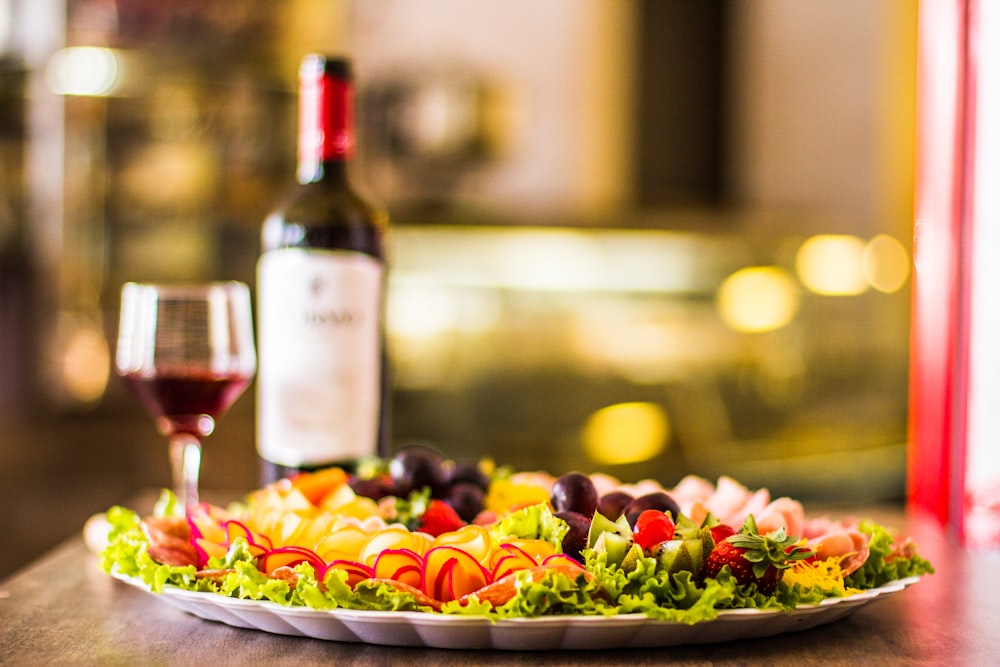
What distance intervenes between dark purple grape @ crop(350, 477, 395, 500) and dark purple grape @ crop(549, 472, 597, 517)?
0.16 meters

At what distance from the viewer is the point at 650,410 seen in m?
2.89

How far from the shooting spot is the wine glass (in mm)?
990

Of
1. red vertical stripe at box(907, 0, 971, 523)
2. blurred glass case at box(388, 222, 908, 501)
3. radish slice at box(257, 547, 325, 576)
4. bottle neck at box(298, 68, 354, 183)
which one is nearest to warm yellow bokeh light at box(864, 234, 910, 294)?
blurred glass case at box(388, 222, 908, 501)

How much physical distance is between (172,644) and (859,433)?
2.73 m

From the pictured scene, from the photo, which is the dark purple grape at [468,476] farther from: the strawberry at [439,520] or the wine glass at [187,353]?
the wine glass at [187,353]

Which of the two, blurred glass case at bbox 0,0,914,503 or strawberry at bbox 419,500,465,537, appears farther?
blurred glass case at bbox 0,0,914,503

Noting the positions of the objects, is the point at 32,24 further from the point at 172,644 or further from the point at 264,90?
the point at 172,644

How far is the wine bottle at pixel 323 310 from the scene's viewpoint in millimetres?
1010

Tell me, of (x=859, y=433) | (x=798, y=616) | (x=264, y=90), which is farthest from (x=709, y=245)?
(x=798, y=616)

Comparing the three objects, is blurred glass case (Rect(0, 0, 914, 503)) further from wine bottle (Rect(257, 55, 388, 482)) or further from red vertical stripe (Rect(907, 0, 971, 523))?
wine bottle (Rect(257, 55, 388, 482))

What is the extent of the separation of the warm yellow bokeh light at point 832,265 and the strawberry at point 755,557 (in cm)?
246

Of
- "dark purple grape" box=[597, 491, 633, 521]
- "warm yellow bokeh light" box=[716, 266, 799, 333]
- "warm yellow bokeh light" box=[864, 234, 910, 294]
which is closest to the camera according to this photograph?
"dark purple grape" box=[597, 491, 633, 521]

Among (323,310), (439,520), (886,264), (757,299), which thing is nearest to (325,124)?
(323,310)

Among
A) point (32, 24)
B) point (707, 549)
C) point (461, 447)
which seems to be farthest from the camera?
point (32, 24)
